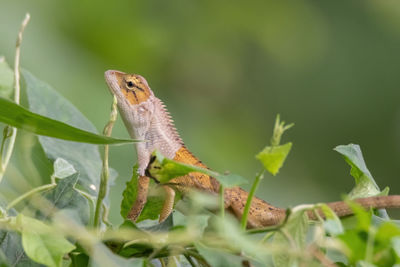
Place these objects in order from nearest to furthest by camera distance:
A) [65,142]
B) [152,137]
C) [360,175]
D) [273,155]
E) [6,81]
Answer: [273,155], [6,81], [360,175], [65,142], [152,137]

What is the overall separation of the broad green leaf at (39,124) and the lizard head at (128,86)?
164cm

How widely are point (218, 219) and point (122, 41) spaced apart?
3637 mm

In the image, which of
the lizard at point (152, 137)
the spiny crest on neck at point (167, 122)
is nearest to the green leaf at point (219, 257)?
the lizard at point (152, 137)

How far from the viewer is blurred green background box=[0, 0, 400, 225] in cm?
394

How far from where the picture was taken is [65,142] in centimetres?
163

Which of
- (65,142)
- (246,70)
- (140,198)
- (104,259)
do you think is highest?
(104,259)

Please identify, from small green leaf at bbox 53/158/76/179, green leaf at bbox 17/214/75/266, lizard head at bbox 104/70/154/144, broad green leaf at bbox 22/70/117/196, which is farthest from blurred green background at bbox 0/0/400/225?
green leaf at bbox 17/214/75/266

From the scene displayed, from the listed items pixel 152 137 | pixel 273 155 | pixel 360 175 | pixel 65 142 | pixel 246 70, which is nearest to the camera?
pixel 273 155

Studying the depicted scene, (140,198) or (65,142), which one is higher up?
(65,142)

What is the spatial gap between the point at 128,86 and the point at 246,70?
3.37 metres

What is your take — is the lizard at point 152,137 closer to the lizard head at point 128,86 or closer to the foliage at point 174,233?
the lizard head at point 128,86

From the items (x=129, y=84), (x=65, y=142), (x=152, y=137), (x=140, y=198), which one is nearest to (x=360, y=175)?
(x=65, y=142)

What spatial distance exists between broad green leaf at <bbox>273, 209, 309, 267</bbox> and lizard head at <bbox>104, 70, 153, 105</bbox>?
1.79 m

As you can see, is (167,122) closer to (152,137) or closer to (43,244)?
(152,137)
